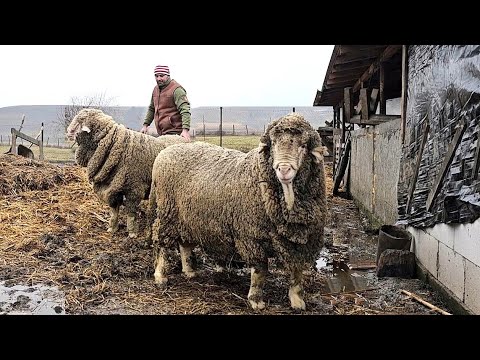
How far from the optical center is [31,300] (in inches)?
174

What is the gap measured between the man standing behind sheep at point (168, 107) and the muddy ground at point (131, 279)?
5.73 feet

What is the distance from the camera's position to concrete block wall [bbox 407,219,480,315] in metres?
3.74

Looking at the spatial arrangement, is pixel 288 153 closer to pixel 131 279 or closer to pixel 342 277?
pixel 342 277

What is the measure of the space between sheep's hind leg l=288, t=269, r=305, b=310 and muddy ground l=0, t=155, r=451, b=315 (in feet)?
0.24

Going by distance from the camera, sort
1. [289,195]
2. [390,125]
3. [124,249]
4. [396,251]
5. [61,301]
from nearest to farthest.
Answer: [289,195] → [61,301] → [396,251] → [124,249] → [390,125]

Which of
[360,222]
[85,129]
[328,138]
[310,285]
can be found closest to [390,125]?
[360,222]

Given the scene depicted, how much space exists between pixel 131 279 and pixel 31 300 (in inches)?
41.2

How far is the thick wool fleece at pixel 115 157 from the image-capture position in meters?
6.84

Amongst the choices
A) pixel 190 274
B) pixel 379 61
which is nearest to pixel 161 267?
pixel 190 274

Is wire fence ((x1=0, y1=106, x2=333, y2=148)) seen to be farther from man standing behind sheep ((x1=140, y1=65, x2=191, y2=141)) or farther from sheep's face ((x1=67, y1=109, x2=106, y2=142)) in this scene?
sheep's face ((x1=67, y1=109, x2=106, y2=142))

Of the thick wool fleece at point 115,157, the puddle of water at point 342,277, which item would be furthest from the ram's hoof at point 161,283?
the thick wool fleece at point 115,157

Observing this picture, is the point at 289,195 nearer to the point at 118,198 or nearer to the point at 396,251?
the point at 396,251

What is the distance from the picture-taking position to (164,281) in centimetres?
498

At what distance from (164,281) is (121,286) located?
0.44 m
